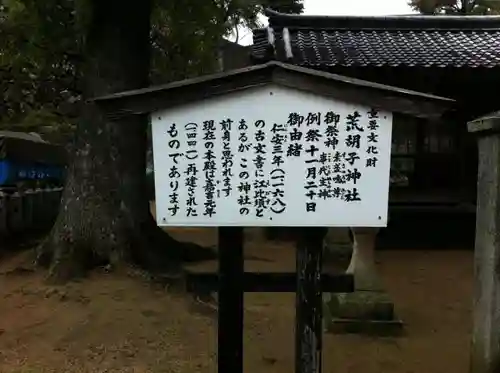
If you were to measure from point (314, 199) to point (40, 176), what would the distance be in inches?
530

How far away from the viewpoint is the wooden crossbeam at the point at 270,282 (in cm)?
382

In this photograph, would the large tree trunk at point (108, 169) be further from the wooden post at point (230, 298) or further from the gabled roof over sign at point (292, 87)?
the gabled roof over sign at point (292, 87)

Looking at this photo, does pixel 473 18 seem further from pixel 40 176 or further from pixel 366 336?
pixel 40 176

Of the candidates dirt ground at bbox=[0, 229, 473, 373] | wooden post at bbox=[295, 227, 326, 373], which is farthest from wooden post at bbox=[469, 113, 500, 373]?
dirt ground at bbox=[0, 229, 473, 373]

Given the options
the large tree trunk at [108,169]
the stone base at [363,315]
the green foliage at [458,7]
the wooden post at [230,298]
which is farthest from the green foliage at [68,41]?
the green foliage at [458,7]

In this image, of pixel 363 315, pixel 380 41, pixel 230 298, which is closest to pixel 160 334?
pixel 363 315

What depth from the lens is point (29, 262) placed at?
306 inches

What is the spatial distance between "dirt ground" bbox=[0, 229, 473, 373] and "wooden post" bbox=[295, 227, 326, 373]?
159 centimetres

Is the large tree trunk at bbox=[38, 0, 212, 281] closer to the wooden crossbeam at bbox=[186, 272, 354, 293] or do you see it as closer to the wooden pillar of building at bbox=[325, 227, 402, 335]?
the wooden pillar of building at bbox=[325, 227, 402, 335]

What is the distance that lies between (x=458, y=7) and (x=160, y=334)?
20536 mm

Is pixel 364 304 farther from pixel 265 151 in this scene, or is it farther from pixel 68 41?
pixel 68 41

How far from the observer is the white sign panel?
3367mm

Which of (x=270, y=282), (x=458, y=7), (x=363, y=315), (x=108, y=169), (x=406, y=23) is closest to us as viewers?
(x=270, y=282)

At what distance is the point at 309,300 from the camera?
368cm
